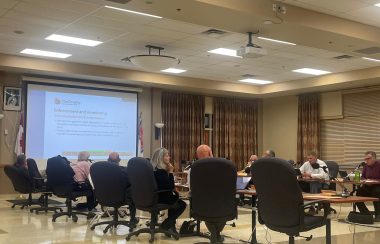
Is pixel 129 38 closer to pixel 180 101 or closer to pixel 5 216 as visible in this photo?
pixel 5 216

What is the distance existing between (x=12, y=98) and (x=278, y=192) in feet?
29.9

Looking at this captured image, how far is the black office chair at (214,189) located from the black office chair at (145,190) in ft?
2.76

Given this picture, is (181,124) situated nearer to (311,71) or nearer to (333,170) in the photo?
(311,71)

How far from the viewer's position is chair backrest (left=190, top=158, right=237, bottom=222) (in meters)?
4.64

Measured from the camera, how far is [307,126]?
14.1 meters

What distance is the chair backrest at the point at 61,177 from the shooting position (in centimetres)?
732

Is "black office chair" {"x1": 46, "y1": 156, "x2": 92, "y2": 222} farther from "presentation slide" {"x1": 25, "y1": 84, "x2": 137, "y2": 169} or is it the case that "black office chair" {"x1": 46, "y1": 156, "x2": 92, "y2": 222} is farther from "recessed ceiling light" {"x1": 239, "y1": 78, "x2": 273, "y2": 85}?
"recessed ceiling light" {"x1": 239, "y1": 78, "x2": 273, "y2": 85}

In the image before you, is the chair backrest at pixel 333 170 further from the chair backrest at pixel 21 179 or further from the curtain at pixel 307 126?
the chair backrest at pixel 21 179

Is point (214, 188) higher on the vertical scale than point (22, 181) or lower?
higher

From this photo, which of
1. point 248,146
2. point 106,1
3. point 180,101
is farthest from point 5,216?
point 248,146

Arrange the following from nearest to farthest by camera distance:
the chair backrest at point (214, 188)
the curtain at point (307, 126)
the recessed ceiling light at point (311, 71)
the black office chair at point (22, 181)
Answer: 1. the chair backrest at point (214, 188)
2. the black office chair at point (22, 181)
3. the recessed ceiling light at point (311, 71)
4. the curtain at point (307, 126)

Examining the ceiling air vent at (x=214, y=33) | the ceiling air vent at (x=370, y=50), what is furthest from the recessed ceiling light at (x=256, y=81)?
the ceiling air vent at (x=214, y=33)

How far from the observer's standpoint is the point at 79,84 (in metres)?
12.2

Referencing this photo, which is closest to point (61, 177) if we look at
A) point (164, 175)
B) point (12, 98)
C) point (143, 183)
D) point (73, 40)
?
point (143, 183)
